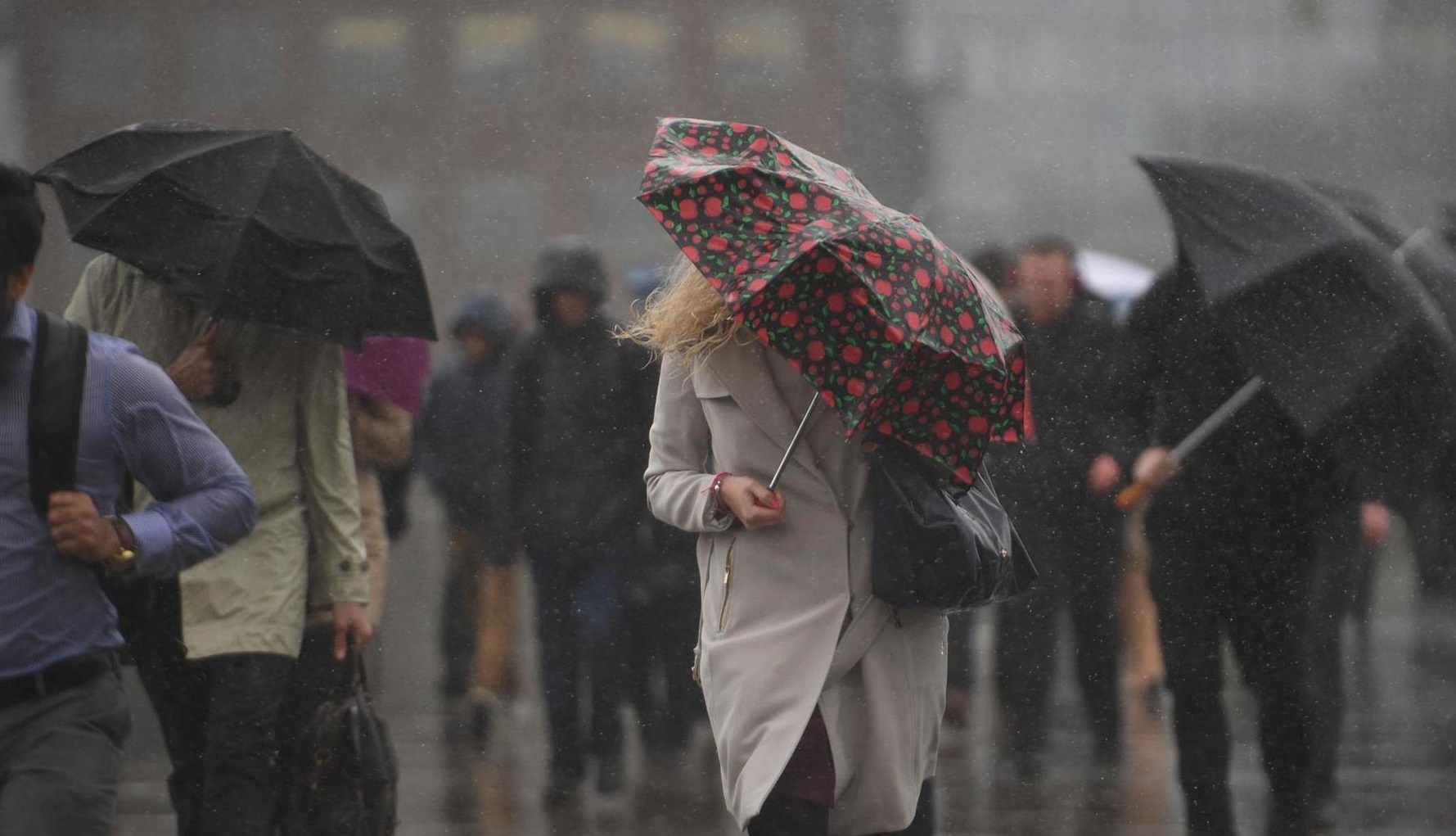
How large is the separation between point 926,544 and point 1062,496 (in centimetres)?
296

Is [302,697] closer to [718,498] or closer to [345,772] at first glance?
[345,772]

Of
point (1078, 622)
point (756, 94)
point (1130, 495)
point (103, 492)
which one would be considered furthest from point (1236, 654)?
point (103, 492)

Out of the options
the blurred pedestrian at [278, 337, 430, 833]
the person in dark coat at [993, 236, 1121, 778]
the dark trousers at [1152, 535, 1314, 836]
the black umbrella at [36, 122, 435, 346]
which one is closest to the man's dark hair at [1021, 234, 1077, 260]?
the person in dark coat at [993, 236, 1121, 778]

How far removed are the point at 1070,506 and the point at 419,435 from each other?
2201 mm

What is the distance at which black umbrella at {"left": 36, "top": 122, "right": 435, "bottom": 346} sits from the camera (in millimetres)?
4879

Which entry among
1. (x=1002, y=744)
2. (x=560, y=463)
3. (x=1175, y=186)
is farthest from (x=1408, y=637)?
(x=560, y=463)

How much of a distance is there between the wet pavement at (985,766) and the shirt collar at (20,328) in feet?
9.77

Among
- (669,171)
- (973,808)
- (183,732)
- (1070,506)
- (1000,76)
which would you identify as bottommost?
(973,808)

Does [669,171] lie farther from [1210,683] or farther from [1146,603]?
[1146,603]

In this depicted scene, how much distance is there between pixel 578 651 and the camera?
6.44 metres

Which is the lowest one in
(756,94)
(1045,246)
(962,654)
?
(962,654)

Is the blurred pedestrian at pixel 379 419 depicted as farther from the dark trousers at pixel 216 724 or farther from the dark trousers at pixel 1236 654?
the dark trousers at pixel 1236 654

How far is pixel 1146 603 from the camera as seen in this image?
6645mm

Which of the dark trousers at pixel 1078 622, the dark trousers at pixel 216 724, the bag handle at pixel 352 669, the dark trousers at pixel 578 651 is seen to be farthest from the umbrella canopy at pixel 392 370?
the dark trousers at pixel 1078 622
